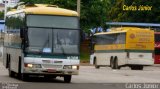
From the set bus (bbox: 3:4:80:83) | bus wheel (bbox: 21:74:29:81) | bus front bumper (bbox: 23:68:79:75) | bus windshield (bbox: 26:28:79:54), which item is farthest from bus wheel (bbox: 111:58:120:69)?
bus front bumper (bbox: 23:68:79:75)

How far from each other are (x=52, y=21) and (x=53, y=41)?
0.93 meters

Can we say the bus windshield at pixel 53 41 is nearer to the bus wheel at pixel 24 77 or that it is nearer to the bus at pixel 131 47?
the bus wheel at pixel 24 77

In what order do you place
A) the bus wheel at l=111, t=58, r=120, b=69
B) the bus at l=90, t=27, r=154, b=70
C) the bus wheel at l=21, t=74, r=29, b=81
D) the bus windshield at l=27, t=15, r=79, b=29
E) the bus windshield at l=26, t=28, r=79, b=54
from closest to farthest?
the bus windshield at l=26, t=28, r=79, b=54 < the bus windshield at l=27, t=15, r=79, b=29 < the bus wheel at l=21, t=74, r=29, b=81 < the bus at l=90, t=27, r=154, b=70 < the bus wheel at l=111, t=58, r=120, b=69

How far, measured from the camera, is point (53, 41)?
2414 cm

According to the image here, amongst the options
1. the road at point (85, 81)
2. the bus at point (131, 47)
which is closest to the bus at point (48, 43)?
the road at point (85, 81)

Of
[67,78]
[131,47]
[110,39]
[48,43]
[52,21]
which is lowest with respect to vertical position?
[131,47]

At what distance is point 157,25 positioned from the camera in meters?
72.2

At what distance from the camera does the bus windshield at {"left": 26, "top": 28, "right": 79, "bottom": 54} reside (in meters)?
23.9

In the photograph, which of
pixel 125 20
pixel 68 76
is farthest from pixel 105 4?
pixel 68 76

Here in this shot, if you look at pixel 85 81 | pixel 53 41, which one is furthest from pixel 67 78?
pixel 53 41

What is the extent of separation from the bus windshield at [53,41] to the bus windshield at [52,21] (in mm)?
232

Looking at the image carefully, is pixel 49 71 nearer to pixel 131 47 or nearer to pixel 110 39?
pixel 131 47

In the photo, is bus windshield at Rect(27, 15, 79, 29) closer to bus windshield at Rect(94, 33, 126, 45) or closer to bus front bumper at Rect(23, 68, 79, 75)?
bus front bumper at Rect(23, 68, 79, 75)

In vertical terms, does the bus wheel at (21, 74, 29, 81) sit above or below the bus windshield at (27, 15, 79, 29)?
below
